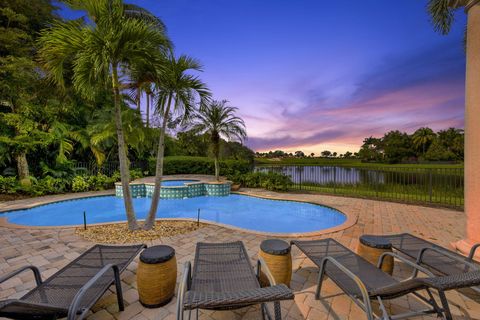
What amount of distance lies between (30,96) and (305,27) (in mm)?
12262

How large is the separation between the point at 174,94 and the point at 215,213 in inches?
198

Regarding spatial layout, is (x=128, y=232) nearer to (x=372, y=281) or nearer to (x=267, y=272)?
(x=267, y=272)

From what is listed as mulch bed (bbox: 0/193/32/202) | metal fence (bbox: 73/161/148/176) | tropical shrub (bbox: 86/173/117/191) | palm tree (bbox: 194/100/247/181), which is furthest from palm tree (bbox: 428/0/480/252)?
metal fence (bbox: 73/161/148/176)

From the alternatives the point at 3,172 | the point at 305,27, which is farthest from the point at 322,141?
the point at 3,172

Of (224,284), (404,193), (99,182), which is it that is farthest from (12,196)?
(404,193)

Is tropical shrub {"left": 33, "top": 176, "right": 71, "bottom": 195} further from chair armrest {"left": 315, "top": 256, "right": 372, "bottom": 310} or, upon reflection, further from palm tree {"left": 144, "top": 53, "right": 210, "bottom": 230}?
chair armrest {"left": 315, "top": 256, "right": 372, "bottom": 310}

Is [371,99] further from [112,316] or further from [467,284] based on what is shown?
[112,316]

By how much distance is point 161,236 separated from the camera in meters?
4.20

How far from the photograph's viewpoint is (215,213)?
8094mm

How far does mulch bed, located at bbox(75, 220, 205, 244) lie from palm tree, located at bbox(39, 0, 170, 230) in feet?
5.07

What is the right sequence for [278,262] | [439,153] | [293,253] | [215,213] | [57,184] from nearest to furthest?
[278,262], [293,253], [215,213], [57,184], [439,153]

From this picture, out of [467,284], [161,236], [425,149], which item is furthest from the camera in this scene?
[425,149]

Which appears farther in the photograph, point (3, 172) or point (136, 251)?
point (3, 172)

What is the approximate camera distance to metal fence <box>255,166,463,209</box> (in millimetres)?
6629
